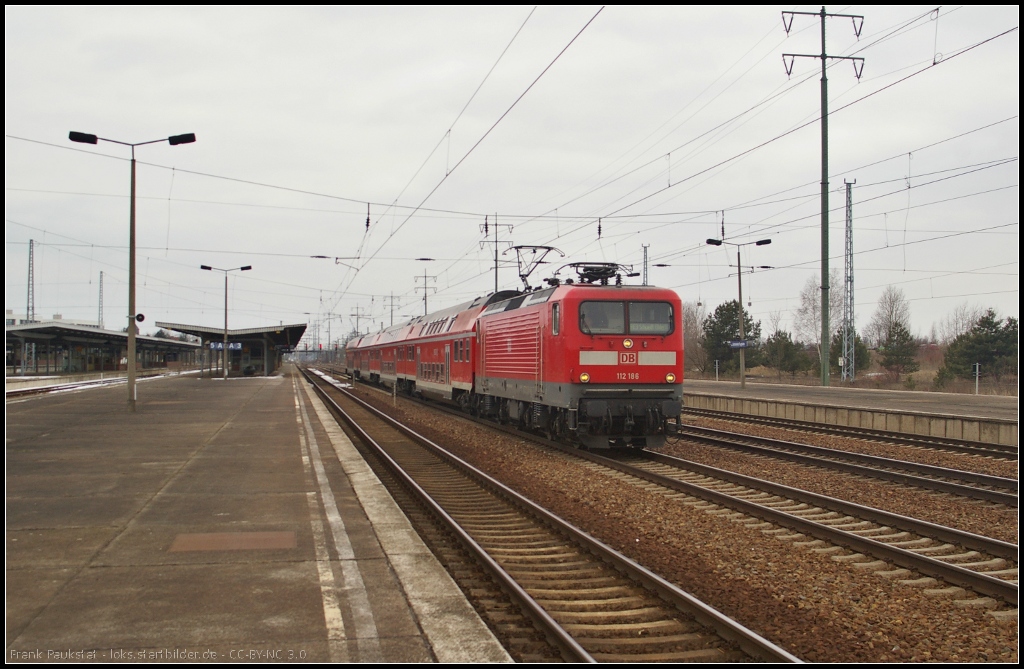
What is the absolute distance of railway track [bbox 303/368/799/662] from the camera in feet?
16.6

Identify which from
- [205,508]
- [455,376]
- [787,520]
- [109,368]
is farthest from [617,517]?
[109,368]

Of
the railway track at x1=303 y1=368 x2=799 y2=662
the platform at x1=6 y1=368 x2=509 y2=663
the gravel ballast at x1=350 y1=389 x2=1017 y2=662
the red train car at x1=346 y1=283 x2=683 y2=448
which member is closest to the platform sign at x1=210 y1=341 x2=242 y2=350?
the red train car at x1=346 y1=283 x2=683 y2=448

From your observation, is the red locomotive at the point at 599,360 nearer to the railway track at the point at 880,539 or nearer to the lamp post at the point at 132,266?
the railway track at the point at 880,539

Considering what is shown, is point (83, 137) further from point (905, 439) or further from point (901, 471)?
point (905, 439)

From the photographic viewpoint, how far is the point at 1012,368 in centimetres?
4294

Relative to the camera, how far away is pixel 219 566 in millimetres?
6449

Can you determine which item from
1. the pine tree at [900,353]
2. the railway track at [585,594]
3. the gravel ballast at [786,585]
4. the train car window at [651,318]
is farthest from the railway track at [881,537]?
the pine tree at [900,353]

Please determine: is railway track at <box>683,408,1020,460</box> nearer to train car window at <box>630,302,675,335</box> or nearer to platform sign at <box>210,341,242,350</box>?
train car window at <box>630,302,675,335</box>

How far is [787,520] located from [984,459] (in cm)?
812

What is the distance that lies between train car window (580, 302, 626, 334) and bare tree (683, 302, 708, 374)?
145 ft

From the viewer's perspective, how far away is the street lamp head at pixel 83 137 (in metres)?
20.9

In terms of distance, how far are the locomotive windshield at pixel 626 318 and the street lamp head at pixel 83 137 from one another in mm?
15263

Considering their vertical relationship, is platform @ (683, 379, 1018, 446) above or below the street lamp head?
below

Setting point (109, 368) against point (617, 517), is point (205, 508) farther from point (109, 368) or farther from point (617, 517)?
point (109, 368)
